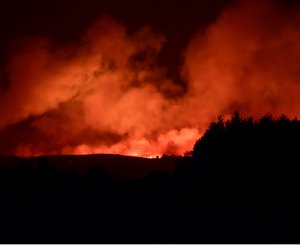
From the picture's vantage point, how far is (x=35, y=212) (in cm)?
1783

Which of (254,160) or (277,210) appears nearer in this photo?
(277,210)

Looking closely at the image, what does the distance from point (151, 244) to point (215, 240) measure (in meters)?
1.97

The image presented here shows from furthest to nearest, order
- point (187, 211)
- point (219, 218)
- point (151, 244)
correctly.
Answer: point (187, 211) < point (219, 218) < point (151, 244)

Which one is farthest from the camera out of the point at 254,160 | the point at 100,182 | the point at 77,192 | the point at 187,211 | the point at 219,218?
the point at 100,182

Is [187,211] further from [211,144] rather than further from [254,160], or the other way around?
[211,144]

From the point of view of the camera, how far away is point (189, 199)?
78.8 ft

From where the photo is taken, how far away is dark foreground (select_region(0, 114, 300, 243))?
44.3 ft

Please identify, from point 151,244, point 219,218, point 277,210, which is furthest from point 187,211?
point 151,244

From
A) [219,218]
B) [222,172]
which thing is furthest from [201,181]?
[219,218]

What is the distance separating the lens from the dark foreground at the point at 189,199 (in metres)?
13.5

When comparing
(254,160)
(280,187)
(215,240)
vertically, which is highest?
(254,160)

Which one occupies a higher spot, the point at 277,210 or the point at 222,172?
the point at 222,172

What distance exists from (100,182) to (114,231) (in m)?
21.1

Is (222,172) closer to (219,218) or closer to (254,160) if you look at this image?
(254,160)
